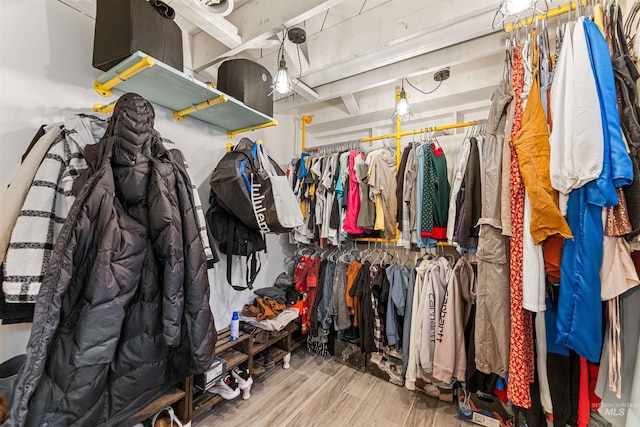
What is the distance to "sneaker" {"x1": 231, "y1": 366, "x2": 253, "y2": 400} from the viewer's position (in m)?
1.82

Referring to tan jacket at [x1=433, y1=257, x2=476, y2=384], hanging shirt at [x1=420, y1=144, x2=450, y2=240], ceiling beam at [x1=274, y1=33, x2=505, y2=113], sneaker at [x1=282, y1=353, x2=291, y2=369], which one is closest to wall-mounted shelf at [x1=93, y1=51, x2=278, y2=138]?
ceiling beam at [x1=274, y1=33, x2=505, y2=113]

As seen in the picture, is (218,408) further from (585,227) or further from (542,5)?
(542,5)

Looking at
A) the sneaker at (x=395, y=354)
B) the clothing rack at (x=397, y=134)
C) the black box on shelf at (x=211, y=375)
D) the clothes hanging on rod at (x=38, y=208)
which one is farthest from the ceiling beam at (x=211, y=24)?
the sneaker at (x=395, y=354)

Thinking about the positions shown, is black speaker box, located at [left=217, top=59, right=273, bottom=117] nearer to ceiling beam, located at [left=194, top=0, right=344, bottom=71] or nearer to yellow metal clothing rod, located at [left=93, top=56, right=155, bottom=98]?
ceiling beam, located at [left=194, top=0, right=344, bottom=71]

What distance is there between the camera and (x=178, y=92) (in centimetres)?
145

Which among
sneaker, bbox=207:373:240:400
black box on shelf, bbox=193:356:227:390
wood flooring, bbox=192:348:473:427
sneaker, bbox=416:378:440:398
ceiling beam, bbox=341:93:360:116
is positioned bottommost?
wood flooring, bbox=192:348:473:427

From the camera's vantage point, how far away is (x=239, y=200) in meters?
1.65

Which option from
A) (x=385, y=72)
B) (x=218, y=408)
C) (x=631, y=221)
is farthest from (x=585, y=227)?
(x=218, y=408)

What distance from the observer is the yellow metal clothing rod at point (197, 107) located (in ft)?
4.85

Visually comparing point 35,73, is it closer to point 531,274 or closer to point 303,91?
Answer: point 303,91

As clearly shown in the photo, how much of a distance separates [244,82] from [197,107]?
0.35m

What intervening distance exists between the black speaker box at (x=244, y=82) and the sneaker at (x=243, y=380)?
1983 millimetres

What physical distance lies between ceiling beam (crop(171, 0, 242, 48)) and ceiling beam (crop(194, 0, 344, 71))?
52 millimetres

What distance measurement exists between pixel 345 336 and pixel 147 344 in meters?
1.77
